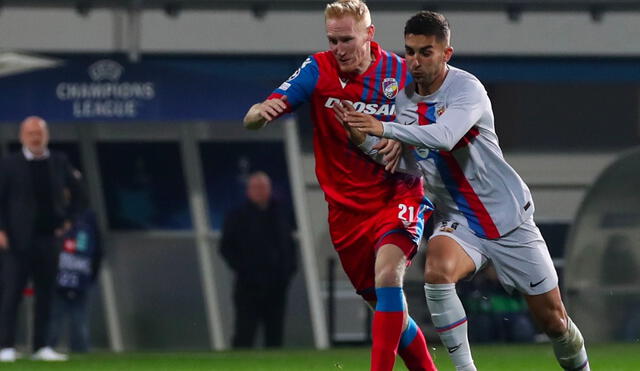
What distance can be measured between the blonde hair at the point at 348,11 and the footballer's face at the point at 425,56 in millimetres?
352

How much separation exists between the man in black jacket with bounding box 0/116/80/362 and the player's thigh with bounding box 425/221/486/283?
6.10 metres

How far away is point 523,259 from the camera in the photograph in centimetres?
843

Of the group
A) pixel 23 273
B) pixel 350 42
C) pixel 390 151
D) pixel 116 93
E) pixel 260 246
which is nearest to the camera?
pixel 390 151

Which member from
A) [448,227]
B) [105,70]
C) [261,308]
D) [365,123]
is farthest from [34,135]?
[365,123]

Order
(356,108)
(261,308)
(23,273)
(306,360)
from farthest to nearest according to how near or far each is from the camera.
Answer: (261,308)
(23,273)
(306,360)
(356,108)

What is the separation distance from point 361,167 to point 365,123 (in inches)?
26.1

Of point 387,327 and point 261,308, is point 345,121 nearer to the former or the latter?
point 387,327

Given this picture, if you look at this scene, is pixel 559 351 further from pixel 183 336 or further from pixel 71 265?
pixel 183 336

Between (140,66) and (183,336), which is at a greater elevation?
(140,66)

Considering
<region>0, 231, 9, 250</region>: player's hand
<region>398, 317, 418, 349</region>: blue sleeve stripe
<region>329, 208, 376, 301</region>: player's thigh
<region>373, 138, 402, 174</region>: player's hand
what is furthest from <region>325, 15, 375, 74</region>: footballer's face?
<region>0, 231, 9, 250</region>: player's hand

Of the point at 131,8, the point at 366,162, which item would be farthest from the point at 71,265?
the point at 366,162

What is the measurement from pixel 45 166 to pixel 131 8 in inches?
250

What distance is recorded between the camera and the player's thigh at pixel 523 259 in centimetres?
843

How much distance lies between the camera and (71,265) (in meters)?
15.5
